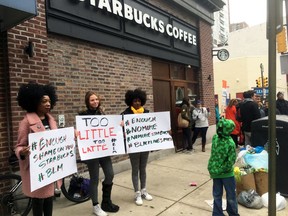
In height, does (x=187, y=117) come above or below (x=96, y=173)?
above

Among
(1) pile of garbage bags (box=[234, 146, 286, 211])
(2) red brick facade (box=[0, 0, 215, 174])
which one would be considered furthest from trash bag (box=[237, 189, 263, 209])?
(2) red brick facade (box=[0, 0, 215, 174])

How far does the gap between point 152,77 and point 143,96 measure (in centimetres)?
353

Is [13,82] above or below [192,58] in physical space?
below

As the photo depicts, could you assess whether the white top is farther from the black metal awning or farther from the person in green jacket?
the black metal awning

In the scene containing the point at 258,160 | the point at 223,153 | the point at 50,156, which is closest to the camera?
the point at 50,156

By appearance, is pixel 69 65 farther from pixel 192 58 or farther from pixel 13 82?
pixel 192 58

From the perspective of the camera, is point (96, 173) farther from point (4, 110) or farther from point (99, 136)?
point (4, 110)

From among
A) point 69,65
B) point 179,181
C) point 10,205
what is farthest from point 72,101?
point 179,181

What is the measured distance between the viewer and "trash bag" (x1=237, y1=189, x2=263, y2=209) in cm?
437

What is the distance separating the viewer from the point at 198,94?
1074 centimetres

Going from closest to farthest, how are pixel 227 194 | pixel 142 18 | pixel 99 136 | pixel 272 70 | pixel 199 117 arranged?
pixel 272 70, pixel 227 194, pixel 99 136, pixel 142 18, pixel 199 117

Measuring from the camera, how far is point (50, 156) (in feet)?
10.6

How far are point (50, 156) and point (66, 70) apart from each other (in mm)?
2707

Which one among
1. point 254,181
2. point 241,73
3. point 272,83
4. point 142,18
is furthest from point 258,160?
point 241,73
